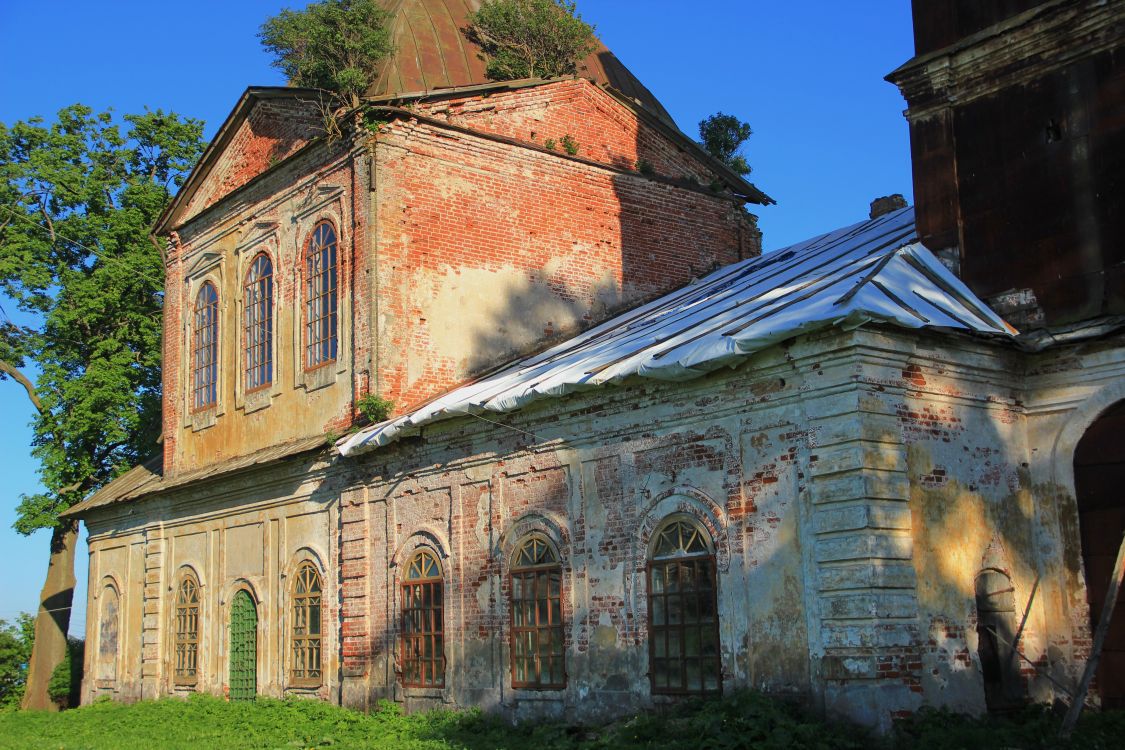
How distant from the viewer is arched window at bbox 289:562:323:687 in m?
16.8

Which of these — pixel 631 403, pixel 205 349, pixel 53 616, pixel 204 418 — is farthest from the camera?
pixel 53 616

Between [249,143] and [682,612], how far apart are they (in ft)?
41.2

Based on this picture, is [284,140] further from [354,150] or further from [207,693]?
[207,693]

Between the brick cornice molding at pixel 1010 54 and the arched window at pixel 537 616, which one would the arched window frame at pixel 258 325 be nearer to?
the arched window at pixel 537 616

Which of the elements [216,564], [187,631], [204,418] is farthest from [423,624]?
[204,418]

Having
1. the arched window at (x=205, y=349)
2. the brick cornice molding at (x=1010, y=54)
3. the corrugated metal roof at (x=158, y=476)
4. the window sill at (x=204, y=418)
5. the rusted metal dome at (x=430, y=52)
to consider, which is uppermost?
the rusted metal dome at (x=430, y=52)

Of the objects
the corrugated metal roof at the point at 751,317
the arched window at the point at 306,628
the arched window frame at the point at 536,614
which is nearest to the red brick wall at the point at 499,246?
the corrugated metal roof at the point at 751,317

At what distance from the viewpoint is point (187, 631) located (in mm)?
20203

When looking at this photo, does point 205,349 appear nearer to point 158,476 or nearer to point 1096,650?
point 158,476

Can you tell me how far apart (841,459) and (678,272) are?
9984 millimetres

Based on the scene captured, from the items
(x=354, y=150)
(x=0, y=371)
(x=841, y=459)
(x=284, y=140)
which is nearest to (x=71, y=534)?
(x=0, y=371)

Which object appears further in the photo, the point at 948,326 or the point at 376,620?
the point at 376,620

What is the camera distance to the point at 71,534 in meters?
26.5

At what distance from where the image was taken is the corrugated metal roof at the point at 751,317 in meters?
10.4
